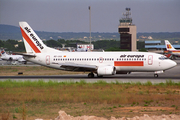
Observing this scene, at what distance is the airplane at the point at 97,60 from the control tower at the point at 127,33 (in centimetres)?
11797

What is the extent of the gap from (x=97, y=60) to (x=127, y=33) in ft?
394

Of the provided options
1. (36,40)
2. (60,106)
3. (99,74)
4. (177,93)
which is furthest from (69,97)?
(36,40)

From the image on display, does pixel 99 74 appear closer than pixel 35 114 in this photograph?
No

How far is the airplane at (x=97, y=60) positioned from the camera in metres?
34.7

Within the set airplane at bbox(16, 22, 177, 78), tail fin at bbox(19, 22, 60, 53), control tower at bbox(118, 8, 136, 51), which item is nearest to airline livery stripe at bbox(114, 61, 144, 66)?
airplane at bbox(16, 22, 177, 78)

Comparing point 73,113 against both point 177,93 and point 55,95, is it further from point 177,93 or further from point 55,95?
point 177,93

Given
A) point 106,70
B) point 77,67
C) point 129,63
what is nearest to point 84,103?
point 106,70

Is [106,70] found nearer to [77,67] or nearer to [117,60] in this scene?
[117,60]

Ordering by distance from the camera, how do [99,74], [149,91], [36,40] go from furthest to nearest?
[36,40] < [99,74] < [149,91]

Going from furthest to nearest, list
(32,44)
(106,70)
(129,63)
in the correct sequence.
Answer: (32,44) → (129,63) → (106,70)

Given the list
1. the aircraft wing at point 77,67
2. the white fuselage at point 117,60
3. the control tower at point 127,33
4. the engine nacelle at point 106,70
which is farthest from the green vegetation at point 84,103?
the control tower at point 127,33

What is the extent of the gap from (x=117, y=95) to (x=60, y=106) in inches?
195

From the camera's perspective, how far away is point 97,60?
36438 millimetres

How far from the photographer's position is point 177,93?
2255 cm
